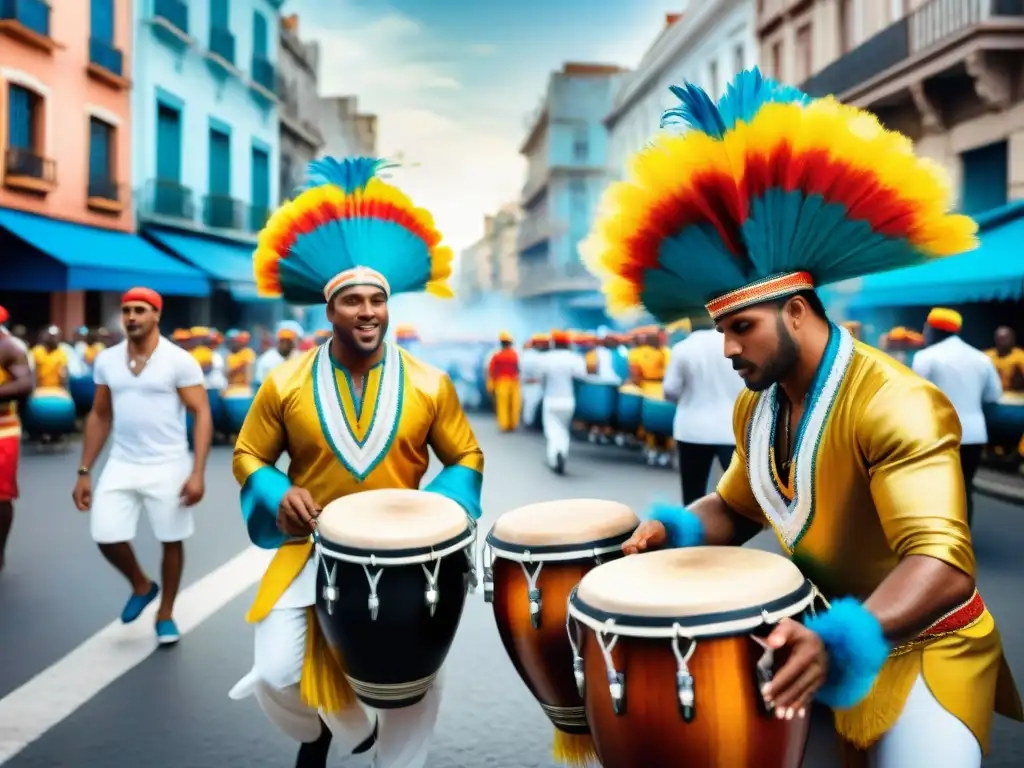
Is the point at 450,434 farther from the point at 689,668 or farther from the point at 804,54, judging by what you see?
the point at 804,54

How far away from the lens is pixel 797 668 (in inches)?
81.5

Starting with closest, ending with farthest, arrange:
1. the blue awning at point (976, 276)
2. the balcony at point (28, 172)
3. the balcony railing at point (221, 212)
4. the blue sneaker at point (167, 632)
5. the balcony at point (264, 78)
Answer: the blue sneaker at point (167, 632), the blue awning at point (976, 276), the balcony at point (28, 172), the balcony railing at point (221, 212), the balcony at point (264, 78)

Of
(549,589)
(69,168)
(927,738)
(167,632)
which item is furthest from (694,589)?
(69,168)

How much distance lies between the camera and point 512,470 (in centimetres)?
1353

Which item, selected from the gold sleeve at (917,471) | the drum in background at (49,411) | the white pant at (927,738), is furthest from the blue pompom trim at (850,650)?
the drum in background at (49,411)

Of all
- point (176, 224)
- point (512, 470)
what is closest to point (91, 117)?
point (176, 224)

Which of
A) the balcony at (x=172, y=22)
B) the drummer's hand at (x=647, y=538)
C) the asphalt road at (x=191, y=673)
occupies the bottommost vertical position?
the asphalt road at (x=191, y=673)

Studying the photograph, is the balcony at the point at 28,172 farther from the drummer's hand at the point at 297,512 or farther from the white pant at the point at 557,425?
the drummer's hand at the point at 297,512

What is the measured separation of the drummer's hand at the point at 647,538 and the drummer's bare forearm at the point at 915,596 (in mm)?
831

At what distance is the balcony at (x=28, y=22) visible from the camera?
19625 mm

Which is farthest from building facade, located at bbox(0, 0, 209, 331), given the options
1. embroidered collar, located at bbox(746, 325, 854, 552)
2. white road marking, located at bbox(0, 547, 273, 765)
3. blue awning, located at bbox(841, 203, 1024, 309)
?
embroidered collar, located at bbox(746, 325, 854, 552)

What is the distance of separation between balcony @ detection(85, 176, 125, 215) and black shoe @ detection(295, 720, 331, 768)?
825 inches

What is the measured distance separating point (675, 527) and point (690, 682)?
881 mm

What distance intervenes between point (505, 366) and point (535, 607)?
17.1m
